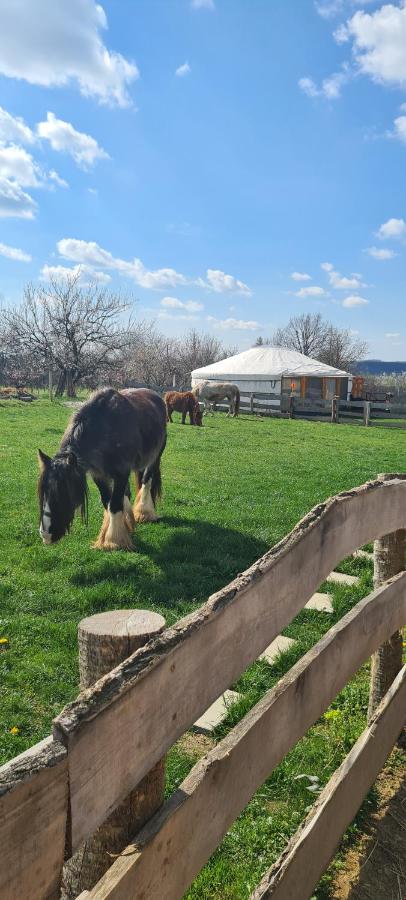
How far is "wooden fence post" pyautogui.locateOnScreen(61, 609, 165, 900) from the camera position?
1351mm

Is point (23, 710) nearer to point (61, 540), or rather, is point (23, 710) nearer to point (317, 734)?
point (317, 734)

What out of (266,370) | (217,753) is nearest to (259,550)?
(217,753)

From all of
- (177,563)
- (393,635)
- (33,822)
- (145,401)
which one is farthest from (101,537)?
(33,822)

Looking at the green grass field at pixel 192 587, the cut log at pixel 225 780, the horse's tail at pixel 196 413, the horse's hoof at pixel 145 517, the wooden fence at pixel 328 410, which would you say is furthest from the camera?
the wooden fence at pixel 328 410

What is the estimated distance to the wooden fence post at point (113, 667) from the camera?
135 centimetres

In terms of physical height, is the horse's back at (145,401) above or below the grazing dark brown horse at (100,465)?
above

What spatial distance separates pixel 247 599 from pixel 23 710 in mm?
2471

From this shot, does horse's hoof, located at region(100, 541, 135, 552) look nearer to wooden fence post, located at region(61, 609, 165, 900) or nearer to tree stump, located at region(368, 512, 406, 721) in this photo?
tree stump, located at region(368, 512, 406, 721)

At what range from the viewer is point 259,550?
20.8 ft

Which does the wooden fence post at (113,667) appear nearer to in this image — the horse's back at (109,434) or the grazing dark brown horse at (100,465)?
the grazing dark brown horse at (100,465)

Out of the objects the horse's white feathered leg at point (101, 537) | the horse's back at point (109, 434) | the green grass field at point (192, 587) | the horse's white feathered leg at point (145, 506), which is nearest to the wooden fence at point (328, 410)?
the green grass field at point (192, 587)

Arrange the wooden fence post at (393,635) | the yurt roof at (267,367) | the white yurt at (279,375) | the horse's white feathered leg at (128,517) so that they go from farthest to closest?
1. the white yurt at (279,375)
2. the yurt roof at (267,367)
3. the horse's white feathered leg at (128,517)
4. the wooden fence post at (393,635)

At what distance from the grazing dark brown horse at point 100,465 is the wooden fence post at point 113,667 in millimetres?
4433

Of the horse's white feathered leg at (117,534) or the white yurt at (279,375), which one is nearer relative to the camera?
the horse's white feathered leg at (117,534)
